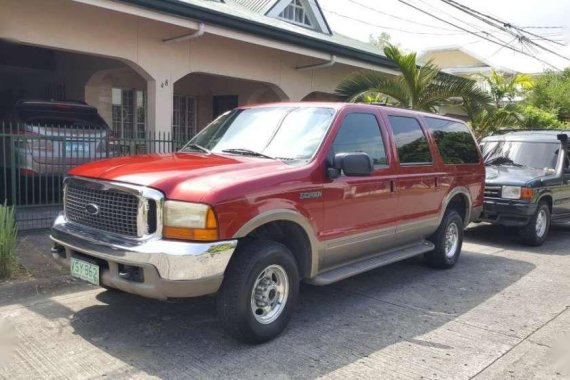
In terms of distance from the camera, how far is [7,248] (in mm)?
5570

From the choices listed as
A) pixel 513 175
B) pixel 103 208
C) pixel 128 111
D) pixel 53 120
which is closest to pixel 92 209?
pixel 103 208

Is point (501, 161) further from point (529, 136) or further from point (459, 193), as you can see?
point (459, 193)

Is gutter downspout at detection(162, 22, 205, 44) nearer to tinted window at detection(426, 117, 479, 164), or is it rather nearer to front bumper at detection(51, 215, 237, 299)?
tinted window at detection(426, 117, 479, 164)

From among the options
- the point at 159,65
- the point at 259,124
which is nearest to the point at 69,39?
the point at 159,65

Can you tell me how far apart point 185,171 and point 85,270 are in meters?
1.11

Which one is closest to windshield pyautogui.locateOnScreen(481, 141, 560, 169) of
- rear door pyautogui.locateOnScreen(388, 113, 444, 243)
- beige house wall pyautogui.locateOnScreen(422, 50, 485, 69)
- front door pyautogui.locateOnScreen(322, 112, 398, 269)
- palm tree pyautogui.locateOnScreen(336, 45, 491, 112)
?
palm tree pyautogui.locateOnScreen(336, 45, 491, 112)

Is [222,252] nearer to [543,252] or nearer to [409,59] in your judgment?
[543,252]

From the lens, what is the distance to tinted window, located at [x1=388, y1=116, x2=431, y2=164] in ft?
19.3

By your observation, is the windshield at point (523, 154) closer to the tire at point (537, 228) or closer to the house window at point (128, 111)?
the tire at point (537, 228)

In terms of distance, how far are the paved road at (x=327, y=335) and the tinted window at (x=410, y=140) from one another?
149cm

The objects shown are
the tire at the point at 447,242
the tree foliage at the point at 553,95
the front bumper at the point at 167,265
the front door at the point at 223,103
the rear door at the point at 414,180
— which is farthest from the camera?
the tree foliage at the point at 553,95

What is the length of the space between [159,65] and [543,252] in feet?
24.7

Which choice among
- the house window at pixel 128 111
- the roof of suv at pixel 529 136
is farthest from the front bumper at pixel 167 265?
the house window at pixel 128 111

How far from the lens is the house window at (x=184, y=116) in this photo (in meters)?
15.6
